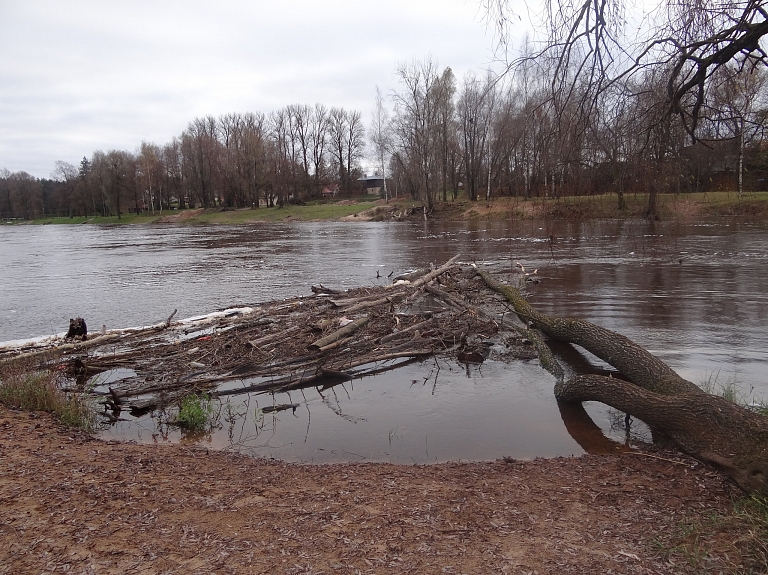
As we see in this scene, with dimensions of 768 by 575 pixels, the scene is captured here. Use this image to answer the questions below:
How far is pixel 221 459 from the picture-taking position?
18.6ft

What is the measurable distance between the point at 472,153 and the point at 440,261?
17342mm

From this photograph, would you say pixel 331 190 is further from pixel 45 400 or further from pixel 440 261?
pixel 45 400

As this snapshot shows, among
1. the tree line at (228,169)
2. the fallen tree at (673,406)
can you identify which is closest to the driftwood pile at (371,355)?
the fallen tree at (673,406)

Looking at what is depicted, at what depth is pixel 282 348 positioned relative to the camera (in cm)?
900

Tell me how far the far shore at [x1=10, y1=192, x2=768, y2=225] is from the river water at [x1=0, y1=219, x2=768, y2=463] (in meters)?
0.33

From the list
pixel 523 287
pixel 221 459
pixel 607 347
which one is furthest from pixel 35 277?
pixel 607 347

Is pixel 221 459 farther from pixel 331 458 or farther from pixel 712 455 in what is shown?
pixel 712 455

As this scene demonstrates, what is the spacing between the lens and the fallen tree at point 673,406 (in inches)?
168

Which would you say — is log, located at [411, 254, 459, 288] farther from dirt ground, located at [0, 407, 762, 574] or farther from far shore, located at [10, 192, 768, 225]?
dirt ground, located at [0, 407, 762, 574]

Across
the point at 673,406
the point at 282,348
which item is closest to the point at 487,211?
the point at 282,348

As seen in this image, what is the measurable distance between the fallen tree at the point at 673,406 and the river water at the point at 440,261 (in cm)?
52

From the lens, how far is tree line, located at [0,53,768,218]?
209 inches

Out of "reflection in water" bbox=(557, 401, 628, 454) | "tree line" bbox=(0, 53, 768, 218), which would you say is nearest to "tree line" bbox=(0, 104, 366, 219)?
"tree line" bbox=(0, 53, 768, 218)

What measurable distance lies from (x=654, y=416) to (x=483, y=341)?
176 inches
